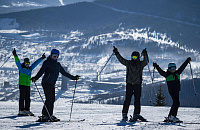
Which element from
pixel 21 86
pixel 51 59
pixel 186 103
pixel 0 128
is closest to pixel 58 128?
pixel 0 128

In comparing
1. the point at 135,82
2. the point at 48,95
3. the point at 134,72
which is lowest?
the point at 48,95

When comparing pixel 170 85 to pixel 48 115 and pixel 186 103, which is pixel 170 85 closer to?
pixel 48 115

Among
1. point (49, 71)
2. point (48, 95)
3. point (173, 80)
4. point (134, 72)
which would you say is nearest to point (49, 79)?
point (49, 71)

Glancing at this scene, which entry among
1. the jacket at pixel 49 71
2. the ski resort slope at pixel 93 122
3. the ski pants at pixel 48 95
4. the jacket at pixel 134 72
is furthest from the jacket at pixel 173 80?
the ski pants at pixel 48 95

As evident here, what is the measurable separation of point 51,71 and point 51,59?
41 cm

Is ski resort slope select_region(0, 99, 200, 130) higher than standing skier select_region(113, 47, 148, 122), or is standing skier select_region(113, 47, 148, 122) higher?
standing skier select_region(113, 47, 148, 122)

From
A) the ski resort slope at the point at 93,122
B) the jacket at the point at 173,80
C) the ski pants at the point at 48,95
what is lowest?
the ski resort slope at the point at 93,122

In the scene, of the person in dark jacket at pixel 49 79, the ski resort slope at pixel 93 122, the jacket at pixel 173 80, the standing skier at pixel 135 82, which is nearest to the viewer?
the ski resort slope at pixel 93 122

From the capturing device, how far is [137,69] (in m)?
10.0

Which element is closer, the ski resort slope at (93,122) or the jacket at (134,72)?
the ski resort slope at (93,122)

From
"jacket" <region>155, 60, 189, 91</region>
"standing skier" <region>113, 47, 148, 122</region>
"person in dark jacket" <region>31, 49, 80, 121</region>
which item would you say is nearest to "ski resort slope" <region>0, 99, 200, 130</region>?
"person in dark jacket" <region>31, 49, 80, 121</region>

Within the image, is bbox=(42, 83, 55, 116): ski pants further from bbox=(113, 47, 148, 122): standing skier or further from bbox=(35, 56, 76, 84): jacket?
bbox=(113, 47, 148, 122): standing skier

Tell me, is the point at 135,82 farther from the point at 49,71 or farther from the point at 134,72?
the point at 49,71

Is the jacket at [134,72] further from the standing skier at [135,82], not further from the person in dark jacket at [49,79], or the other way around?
the person in dark jacket at [49,79]
